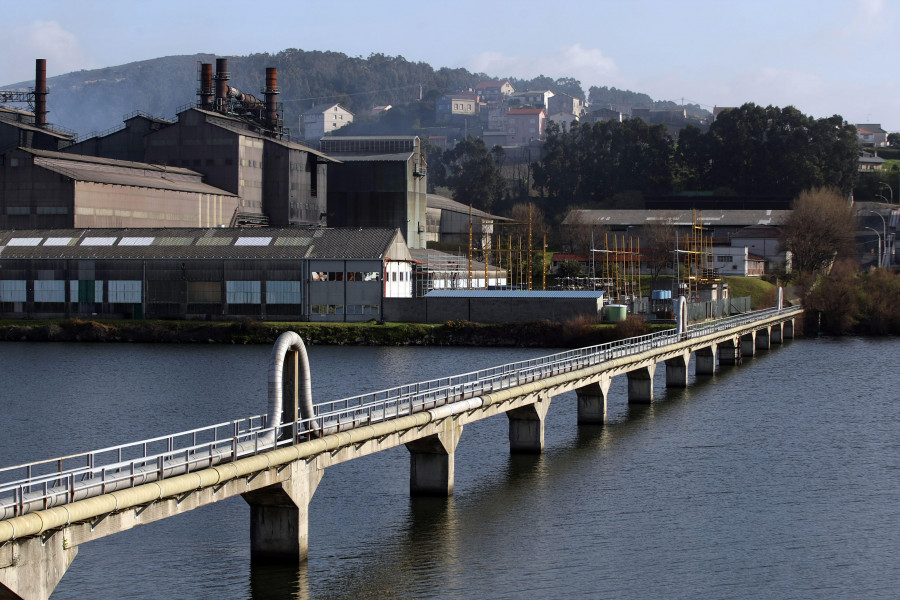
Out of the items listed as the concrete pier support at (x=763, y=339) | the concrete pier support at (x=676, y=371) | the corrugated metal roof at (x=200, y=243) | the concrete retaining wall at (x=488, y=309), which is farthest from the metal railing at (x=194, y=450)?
the corrugated metal roof at (x=200, y=243)

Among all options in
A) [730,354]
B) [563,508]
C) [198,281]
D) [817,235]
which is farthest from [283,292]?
[817,235]

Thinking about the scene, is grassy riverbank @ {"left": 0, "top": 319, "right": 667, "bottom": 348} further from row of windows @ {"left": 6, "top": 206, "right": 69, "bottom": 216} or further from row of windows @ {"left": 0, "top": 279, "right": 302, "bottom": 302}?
row of windows @ {"left": 6, "top": 206, "right": 69, "bottom": 216}

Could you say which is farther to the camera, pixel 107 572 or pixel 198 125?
pixel 198 125

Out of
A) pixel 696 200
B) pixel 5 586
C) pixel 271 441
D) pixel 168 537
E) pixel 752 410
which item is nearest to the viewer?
pixel 5 586

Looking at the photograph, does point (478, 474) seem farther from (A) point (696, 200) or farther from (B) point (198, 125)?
(A) point (696, 200)

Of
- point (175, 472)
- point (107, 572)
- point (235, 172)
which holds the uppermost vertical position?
point (235, 172)

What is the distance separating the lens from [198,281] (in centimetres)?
11200

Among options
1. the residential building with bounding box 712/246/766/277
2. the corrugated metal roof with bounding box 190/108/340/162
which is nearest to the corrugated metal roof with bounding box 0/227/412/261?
the corrugated metal roof with bounding box 190/108/340/162

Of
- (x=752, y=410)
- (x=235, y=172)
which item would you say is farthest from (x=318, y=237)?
(x=752, y=410)

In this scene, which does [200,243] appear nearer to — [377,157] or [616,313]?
[616,313]

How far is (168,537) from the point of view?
37.0 m

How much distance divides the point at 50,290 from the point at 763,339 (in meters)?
68.6

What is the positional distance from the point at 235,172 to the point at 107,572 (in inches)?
4215

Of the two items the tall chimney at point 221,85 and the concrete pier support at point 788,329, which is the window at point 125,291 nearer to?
the tall chimney at point 221,85
